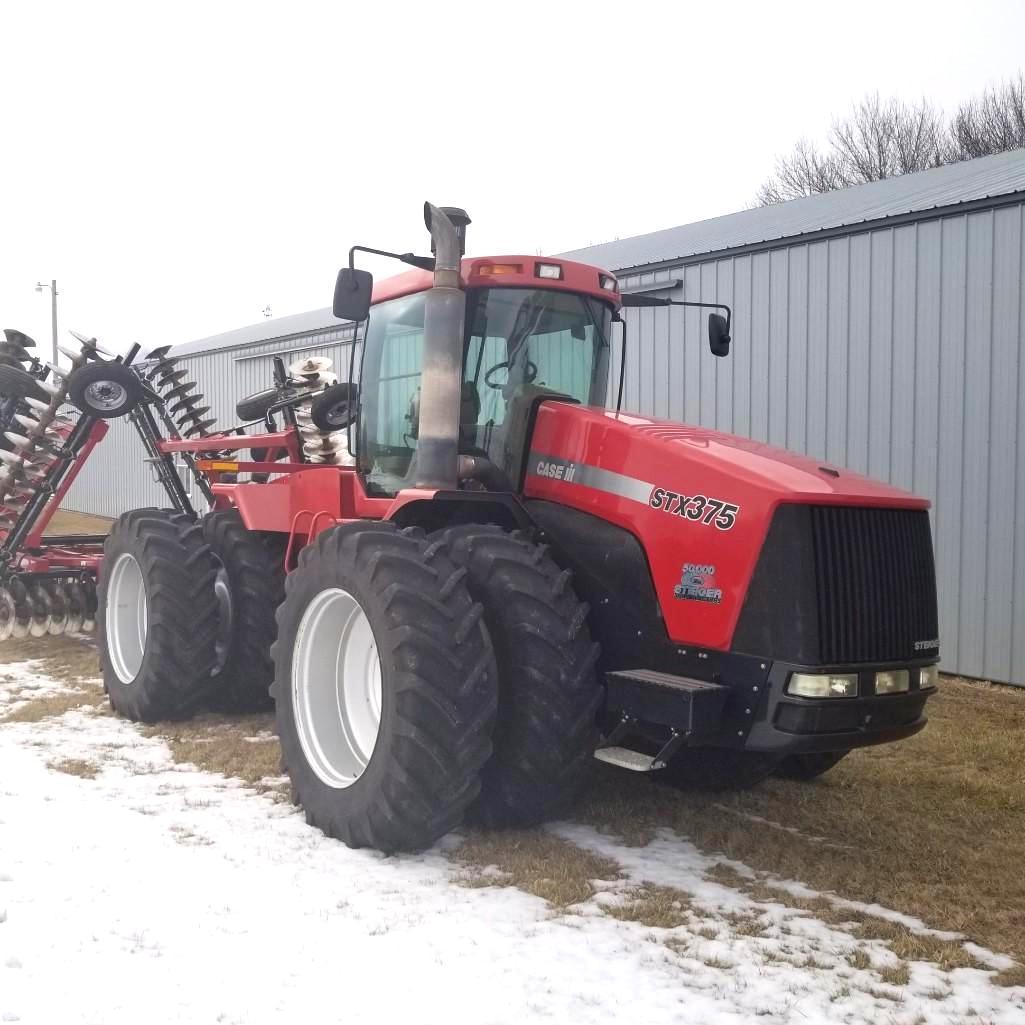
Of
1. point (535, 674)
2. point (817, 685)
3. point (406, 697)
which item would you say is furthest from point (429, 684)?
point (817, 685)

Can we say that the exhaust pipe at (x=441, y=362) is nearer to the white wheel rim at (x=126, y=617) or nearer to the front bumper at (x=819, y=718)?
the front bumper at (x=819, y=718)

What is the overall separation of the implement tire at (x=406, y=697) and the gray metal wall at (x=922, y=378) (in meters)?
5.44

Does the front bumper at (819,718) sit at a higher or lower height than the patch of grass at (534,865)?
higher

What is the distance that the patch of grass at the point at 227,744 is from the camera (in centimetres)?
557

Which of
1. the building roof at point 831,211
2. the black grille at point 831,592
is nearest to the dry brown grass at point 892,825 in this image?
the black grille at point 831,592

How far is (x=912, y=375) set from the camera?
8742 millimetres

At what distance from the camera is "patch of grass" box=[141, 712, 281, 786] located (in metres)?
5.57

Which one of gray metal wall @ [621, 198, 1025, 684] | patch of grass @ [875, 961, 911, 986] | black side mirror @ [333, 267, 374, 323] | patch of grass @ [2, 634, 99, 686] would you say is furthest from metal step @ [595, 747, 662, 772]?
gray metal wall @ [621, 198, 1025, 684]

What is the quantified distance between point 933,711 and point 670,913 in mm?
4239

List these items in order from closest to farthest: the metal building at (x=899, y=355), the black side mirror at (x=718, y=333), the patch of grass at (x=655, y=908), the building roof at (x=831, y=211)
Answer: the patch of grass at (x=655, y=908)
the black side mirror at (x=718, y=333)
the metal building at (x=899, y=355)
the building roof at (x=831, y=211)

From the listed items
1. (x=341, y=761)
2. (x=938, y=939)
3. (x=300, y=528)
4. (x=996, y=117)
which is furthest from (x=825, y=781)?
(x=996, y=117)

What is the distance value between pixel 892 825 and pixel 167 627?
13.2 feet

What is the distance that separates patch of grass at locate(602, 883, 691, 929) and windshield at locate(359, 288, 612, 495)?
74.6 inches

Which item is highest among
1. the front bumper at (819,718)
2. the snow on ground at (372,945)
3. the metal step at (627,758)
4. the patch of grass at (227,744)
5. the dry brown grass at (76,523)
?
the dry brown grass at (76,523)
